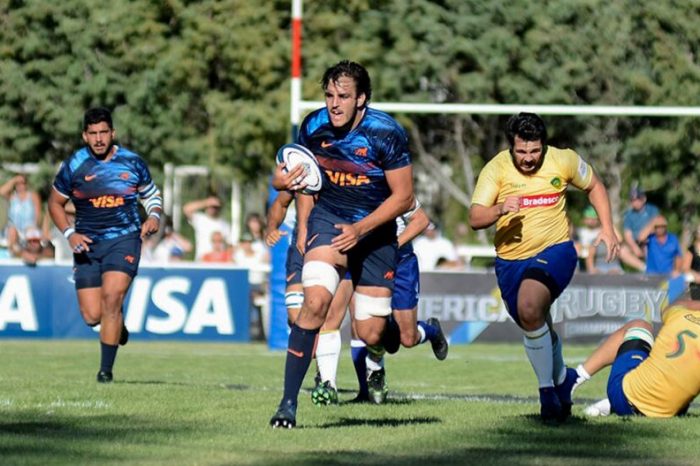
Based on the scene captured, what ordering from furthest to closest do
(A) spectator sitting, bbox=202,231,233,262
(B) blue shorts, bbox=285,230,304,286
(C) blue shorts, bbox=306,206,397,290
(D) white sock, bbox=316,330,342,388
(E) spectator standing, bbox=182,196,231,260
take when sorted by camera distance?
(E) spectator standing, bbox=182,196,231,260 → (A) spectator sitting, bbox=202,231,233,262 → (B) blue shorts, bbox=285,230,304,286 → (D) white sock, bbox=316,330,342,388 → (C) blue shorts, bbox=306,206,397,290

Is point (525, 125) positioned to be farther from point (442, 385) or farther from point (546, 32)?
point (546, 32)

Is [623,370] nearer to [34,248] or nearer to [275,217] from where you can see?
[275,217]

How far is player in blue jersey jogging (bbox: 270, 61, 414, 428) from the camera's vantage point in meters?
10.0

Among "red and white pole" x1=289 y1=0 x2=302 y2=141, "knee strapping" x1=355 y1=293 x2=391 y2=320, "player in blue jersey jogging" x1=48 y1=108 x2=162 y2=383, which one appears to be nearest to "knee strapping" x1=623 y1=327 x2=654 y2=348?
"knee strapping" x1=355 y1=293 x2=391 y2=320

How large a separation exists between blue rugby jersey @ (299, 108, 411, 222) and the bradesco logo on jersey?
1055 millimetres

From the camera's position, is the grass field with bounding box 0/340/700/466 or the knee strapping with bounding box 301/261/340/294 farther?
the knee strapping with bounding box 301/261/340/294

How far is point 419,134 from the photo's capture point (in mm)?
35125

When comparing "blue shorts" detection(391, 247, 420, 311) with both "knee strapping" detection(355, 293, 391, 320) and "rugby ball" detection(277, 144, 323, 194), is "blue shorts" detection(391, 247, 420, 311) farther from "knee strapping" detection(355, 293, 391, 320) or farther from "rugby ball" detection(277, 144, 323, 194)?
"rugby ball" detection(277, 144, 323, 194)

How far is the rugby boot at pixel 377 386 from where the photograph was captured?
12672mm

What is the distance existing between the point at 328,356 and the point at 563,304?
460 inches

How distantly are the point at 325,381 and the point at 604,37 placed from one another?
20.7m

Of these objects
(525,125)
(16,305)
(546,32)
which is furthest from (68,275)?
(525,125)

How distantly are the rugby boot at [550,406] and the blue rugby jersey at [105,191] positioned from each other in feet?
16.2

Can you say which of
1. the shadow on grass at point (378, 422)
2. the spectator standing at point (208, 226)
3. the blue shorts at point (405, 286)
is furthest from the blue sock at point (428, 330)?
the spectator standing at point (208, 226)
